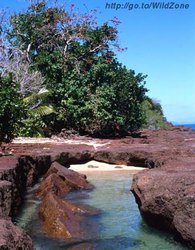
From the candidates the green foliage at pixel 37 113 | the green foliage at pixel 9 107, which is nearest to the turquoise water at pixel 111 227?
the green foliage at pixel 9 107

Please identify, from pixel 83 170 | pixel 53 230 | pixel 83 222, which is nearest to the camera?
pixel 53 230

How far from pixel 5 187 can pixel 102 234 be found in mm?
1865

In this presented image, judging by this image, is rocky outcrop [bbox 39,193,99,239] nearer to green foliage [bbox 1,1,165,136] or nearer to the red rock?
the red rock

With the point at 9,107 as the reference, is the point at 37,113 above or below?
above

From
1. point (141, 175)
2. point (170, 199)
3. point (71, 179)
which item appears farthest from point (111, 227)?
point (71, 179)

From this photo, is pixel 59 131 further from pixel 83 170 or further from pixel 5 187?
pixel 5 187

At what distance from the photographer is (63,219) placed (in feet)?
24.9

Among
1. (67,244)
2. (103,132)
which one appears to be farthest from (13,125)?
(103,132)

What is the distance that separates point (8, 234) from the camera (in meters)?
4.25

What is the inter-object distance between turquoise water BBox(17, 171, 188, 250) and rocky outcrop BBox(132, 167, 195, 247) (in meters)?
0.25

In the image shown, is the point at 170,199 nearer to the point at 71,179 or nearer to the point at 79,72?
the point at 71,179

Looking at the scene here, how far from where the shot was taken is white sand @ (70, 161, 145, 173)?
14.9 meters

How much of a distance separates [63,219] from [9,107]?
5423mm

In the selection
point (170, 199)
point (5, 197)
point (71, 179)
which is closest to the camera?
point (170, 199)
